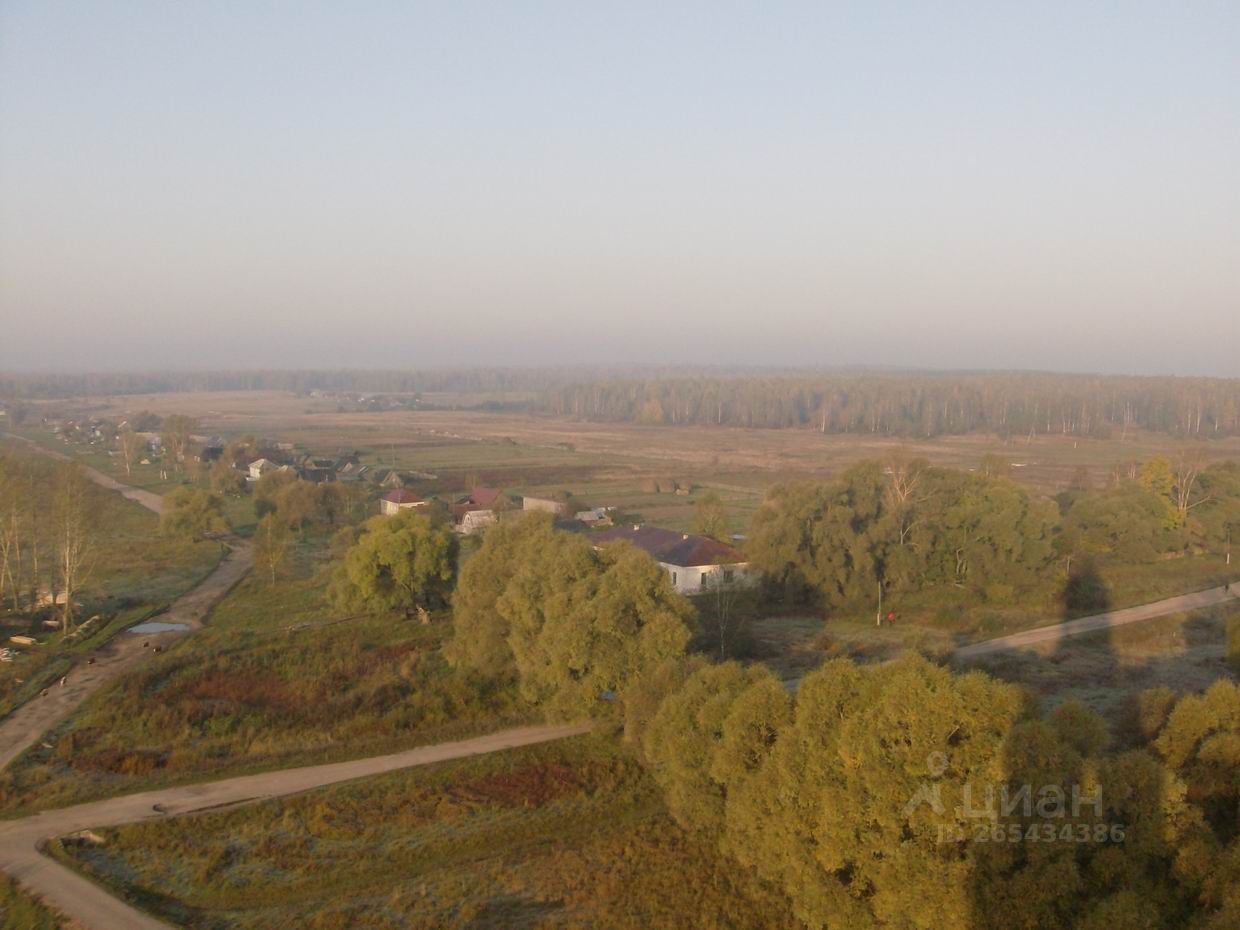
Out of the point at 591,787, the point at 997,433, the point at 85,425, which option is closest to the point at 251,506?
the point at 591,787

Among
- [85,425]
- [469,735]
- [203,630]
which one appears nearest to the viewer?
[469,735]

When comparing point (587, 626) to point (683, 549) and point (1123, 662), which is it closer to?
point (683, 549)

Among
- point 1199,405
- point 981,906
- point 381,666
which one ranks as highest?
point 1199,405

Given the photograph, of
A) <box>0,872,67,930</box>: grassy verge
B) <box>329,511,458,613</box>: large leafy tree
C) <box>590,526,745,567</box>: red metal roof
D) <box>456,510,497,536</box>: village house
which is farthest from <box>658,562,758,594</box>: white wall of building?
<box>0,872,67,930</box>: grassy verge

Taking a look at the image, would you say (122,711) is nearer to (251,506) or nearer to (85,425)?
(251,506)

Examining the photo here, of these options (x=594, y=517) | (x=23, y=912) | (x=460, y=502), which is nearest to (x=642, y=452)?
(x=460, y=502)

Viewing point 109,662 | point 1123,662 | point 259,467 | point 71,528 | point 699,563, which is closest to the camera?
point 109,662

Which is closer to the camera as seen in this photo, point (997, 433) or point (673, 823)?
point (673, 823)
